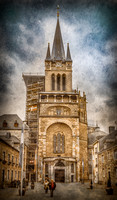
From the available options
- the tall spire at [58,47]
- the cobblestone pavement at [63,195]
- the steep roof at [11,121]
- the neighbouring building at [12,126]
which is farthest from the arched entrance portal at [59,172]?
the tall spire at [58,47]

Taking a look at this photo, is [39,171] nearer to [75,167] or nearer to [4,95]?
[75,167]

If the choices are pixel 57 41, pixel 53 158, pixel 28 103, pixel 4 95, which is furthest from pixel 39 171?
pixel 57 41

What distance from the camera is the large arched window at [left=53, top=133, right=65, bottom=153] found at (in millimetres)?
49159

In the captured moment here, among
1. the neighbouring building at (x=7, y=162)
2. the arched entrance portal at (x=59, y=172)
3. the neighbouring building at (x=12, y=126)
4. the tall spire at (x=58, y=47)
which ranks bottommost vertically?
the arched entrance portal at (x=59, y=172)

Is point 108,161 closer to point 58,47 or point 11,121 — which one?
point 11,121

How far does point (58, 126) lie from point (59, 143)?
136 inches

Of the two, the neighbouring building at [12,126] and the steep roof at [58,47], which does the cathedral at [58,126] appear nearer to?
the steep roof at [58,47]

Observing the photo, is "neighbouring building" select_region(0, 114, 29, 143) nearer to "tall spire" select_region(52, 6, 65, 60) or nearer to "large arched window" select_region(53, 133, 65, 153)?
"large arched window" select_region(53, 133, 65, 153)

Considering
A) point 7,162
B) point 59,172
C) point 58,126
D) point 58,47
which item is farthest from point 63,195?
point 58,47

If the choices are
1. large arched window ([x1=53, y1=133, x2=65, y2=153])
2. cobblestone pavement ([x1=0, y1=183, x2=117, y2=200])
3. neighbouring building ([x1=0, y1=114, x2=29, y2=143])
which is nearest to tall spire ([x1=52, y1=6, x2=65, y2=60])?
neighbouring building ([x1=0, y1=114, x2=29, y2=143])

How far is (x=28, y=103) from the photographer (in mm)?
62844

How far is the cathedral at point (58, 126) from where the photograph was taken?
148ft

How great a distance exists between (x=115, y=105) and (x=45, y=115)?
2801cm

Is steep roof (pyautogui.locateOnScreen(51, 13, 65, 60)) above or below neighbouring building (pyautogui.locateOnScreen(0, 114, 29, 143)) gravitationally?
above
